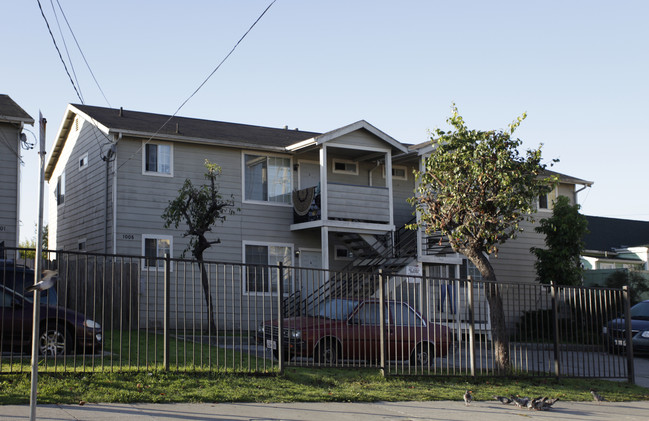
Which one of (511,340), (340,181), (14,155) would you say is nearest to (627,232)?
(340,181)

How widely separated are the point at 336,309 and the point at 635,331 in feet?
37.9

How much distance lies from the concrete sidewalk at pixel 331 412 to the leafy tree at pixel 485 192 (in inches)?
111

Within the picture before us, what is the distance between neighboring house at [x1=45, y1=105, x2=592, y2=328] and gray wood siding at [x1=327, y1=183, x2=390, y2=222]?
0.11 ft

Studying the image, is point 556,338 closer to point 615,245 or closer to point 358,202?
point 358,202

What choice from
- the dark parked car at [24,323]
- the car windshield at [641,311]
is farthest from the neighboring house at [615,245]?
the dark parked car at [24,323]

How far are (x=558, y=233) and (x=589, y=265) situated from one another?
28.5ft

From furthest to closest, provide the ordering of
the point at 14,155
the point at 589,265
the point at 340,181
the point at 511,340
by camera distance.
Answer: the point at 589,265 → the point at 340,181 → the point at 14,155 → the point at 511,340

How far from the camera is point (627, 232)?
36938 mm

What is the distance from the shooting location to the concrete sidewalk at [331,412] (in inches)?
328

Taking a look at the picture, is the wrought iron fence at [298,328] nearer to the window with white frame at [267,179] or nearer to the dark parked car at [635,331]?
the dark parked car at [635,331]

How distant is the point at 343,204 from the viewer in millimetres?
23406

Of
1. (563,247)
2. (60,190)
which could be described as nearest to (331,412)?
(563,247)

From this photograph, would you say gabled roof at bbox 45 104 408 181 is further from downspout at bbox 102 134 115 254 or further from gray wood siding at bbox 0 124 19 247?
gray wood siding at bbox 0 124 19 247

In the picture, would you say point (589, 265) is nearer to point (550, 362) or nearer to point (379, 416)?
point (550, 362)
